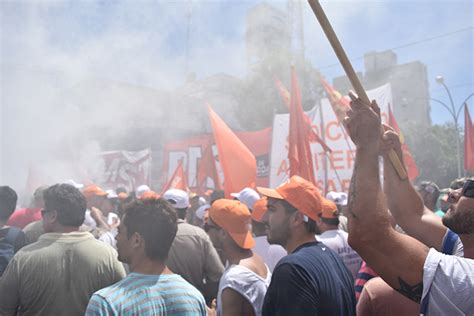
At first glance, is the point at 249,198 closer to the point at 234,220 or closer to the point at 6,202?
the point at 234,220

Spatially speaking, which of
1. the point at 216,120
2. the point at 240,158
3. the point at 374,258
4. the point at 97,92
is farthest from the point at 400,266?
the point at 97,92

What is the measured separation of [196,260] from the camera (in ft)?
11.7

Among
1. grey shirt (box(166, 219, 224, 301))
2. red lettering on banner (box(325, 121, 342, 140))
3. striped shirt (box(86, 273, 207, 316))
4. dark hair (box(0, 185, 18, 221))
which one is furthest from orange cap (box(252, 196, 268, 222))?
red lettering on banner (box(325, 121, 342, 140))

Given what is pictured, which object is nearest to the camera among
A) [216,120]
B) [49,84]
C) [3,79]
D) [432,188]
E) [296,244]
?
[296,244]

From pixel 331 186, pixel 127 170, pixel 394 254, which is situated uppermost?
pixel 394 254

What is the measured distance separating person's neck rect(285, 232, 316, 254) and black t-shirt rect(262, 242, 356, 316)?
30cm

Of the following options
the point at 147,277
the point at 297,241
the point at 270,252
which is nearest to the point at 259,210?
the point at 270,252

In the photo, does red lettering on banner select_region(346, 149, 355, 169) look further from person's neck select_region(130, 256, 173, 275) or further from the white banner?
person's neck select_region(130, 256, 173, 275)

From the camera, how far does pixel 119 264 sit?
8.78 ft

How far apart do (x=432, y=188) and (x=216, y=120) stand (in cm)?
312

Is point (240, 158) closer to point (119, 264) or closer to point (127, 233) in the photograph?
point (119, 264)

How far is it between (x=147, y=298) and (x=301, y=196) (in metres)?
0.99

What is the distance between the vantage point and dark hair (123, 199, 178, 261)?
79.5 inches

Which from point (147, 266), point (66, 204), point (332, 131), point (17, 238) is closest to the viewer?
point (147, 266)
